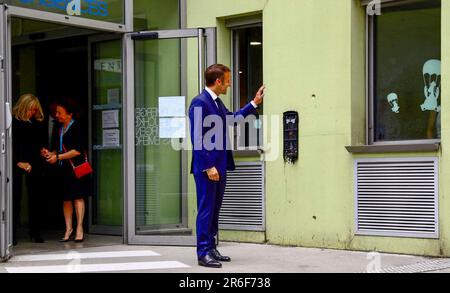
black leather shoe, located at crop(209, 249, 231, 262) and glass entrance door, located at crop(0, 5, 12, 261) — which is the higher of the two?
glass entrance door, located at crop(0, 5, 12, 261)

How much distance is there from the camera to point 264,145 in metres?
9.15

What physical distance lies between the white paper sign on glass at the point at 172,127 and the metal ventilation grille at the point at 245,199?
32.5 inches

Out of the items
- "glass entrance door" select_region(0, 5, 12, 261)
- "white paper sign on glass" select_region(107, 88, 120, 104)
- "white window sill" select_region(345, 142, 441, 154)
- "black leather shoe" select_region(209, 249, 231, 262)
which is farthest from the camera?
"white paper sign on glass" select_region(107, 88, 120, 104)

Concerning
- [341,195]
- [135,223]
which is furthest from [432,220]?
[135,223]

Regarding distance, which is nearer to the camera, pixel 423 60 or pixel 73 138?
pixel 423 60

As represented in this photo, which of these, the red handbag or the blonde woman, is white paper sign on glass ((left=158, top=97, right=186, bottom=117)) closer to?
the red handbag

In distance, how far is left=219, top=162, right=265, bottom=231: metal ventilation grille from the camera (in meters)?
9.16

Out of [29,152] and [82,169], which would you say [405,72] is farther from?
[29,152]

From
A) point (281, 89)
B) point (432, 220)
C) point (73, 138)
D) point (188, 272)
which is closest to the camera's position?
point (188, 272)

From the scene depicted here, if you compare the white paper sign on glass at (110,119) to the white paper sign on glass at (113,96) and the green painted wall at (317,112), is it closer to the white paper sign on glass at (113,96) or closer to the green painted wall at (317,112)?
the white paper sign on glass at (113,96)

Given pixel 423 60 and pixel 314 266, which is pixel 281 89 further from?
pixel 314 266

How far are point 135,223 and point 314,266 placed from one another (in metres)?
2.73

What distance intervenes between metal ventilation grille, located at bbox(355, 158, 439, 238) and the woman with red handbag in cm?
358

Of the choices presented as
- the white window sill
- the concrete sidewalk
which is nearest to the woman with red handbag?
the concrete sidewalk
